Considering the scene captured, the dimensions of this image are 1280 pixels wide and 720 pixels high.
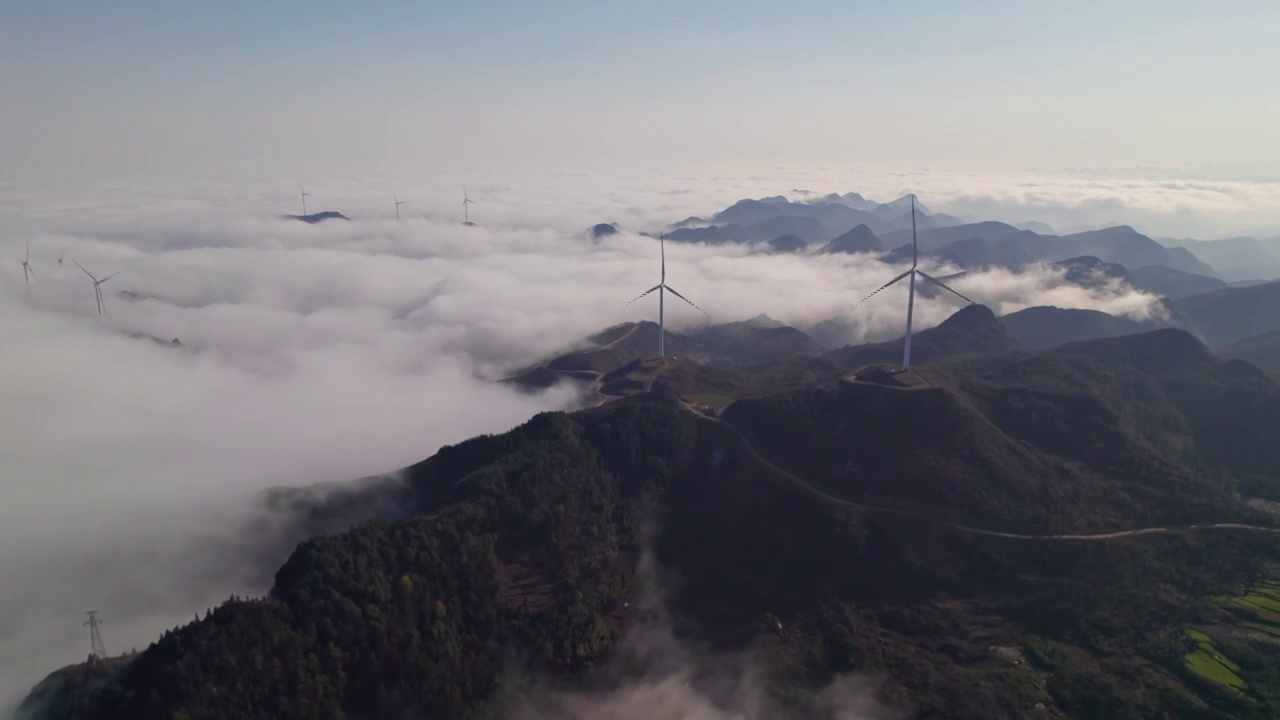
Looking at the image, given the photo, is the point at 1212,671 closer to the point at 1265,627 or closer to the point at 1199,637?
the point at 1199,637

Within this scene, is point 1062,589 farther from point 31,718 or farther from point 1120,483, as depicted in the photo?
point 31,718

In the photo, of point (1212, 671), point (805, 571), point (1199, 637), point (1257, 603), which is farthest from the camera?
point (805, 571)

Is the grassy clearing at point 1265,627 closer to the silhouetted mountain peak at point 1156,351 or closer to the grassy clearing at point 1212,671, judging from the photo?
the grassy clearing at point 1212,671

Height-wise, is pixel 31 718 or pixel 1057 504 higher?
pixel 1057 504

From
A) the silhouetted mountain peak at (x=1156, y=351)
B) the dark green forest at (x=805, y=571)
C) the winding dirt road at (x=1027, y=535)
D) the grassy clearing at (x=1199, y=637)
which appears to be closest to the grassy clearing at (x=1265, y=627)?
the dark green forest at (x=805, y=571)

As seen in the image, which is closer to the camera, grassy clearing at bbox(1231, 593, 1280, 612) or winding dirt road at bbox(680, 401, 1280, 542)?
grassy clearing at bbox(1231, 593, 1280, 612)

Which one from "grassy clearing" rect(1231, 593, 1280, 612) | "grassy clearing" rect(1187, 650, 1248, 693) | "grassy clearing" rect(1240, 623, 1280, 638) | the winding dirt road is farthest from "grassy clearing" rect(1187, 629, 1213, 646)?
the winding dirt road

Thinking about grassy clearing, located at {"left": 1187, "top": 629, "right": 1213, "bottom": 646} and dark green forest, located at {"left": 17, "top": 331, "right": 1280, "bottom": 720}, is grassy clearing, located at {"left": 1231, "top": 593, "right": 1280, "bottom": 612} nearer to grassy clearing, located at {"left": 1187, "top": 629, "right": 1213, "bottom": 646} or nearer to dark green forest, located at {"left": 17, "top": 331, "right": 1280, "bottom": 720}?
dark green forest, located at {"left": 17, "top": 331, "right": 1280, "bottom": 720}

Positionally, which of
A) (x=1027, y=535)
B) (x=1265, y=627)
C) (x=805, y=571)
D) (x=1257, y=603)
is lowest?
(x=805, y=571)

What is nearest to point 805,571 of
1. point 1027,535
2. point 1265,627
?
point 1027,535

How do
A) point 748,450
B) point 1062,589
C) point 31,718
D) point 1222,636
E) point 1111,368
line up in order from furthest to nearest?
point 1111,368, point 748,450, point 1062,589, point 1222,636, point 31,718

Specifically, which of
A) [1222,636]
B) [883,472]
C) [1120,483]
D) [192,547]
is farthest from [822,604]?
[192,547]
